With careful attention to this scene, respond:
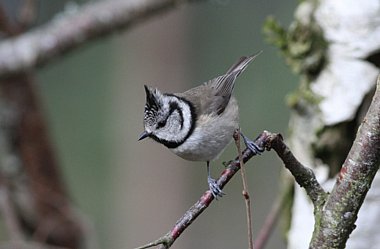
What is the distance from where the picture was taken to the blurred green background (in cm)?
415

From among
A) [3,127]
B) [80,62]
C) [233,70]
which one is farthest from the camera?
[80,62]

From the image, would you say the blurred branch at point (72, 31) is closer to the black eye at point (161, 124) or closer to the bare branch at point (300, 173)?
the black eye at point (161, 124)

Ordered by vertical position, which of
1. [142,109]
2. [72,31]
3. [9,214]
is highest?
[142,109]

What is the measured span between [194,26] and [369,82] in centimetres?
287

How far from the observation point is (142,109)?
15.1 ft

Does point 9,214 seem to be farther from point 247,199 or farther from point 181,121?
point 247,199

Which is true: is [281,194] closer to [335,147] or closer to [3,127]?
[335,147]

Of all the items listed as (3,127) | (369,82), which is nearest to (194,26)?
(3,127)

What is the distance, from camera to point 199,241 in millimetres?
4488

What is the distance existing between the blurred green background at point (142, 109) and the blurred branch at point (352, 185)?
2711 millimetres

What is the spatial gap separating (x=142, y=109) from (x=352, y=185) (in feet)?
11.8

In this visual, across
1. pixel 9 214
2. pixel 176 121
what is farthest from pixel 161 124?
pixel 9 214

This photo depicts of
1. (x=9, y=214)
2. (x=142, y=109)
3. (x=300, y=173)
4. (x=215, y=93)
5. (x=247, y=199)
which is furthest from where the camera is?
(x=142, y=109)

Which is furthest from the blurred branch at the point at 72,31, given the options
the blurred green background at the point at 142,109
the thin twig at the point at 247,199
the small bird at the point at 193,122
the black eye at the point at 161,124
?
the thin twig at the point at 247,199
